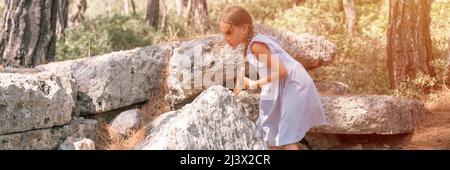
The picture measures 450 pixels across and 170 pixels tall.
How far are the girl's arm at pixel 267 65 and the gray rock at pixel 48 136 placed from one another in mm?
2116

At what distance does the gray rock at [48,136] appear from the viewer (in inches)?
230

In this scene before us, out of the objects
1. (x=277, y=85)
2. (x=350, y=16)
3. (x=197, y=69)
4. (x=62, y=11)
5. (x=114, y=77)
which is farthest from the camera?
(x=62, y=11)

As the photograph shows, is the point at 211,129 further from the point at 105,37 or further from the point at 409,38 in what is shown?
the point at 105,37

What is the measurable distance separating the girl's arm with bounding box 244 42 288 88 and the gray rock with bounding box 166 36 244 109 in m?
2.00

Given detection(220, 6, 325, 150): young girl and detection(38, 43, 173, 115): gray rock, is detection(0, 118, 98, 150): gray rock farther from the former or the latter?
detection(220, 6, 325, 150): young girl

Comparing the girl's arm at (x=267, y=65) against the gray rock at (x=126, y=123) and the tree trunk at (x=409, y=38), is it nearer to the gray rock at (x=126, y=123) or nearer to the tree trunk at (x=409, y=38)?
the gray rock at (x=126, y=123)

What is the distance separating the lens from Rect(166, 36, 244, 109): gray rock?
6984 millimetres

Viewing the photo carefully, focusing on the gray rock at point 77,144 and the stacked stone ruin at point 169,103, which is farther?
the gray rock at point 77,144

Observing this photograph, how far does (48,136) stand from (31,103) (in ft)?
1.28

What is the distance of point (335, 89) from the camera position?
785 cm

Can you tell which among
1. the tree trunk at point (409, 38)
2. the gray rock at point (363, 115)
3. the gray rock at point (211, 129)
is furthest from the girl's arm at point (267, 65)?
the tree trunk at point (409, 38)

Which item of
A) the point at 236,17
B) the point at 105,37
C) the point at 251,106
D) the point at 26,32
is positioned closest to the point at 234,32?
the point at 236,17

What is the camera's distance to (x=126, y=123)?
666 centimetres
